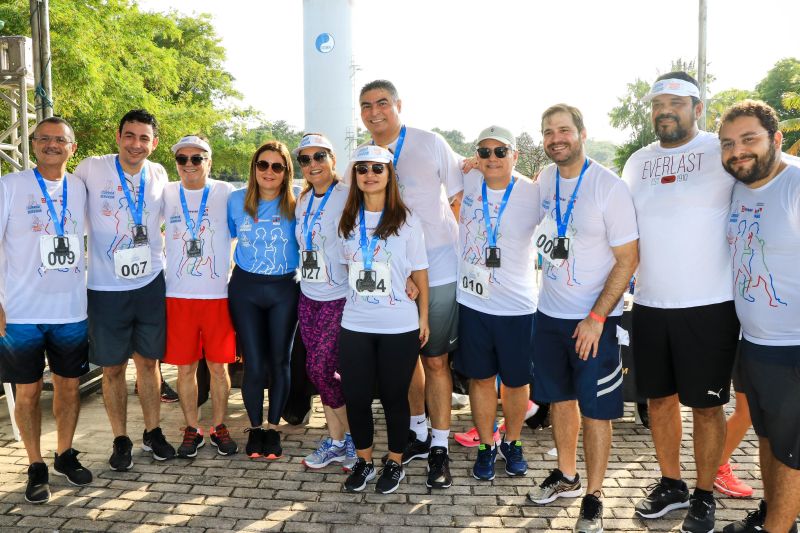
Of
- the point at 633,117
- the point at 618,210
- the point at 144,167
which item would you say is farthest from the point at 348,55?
the point at 633,117

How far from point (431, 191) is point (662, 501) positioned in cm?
211

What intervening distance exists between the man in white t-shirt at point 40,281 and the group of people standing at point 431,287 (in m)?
0.01

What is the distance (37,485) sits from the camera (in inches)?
135

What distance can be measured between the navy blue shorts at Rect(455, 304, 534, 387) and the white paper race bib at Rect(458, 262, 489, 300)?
0.11 metres

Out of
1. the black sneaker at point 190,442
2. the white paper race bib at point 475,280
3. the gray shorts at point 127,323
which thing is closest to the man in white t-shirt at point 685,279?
the white paper race bib at point 475,280

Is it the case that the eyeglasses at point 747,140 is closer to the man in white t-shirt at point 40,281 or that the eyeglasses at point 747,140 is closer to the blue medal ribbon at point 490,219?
the blue medal ribbon at point 490,219

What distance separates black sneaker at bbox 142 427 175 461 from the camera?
3.94 m

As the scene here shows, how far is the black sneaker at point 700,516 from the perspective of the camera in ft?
9.98

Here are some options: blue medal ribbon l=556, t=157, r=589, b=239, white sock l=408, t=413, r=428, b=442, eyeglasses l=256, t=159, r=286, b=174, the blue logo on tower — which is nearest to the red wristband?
blue medal ribbon l=556, t=157, r=589, b=239

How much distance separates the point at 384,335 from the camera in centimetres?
330

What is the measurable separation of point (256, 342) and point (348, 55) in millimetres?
15290

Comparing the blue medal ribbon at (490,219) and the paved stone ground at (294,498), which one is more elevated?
the blue medal ribbon at (490,219)

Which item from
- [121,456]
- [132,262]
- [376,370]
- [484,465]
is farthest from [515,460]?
[132,262]

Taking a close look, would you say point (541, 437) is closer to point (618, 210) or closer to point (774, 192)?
point (618, 210)
